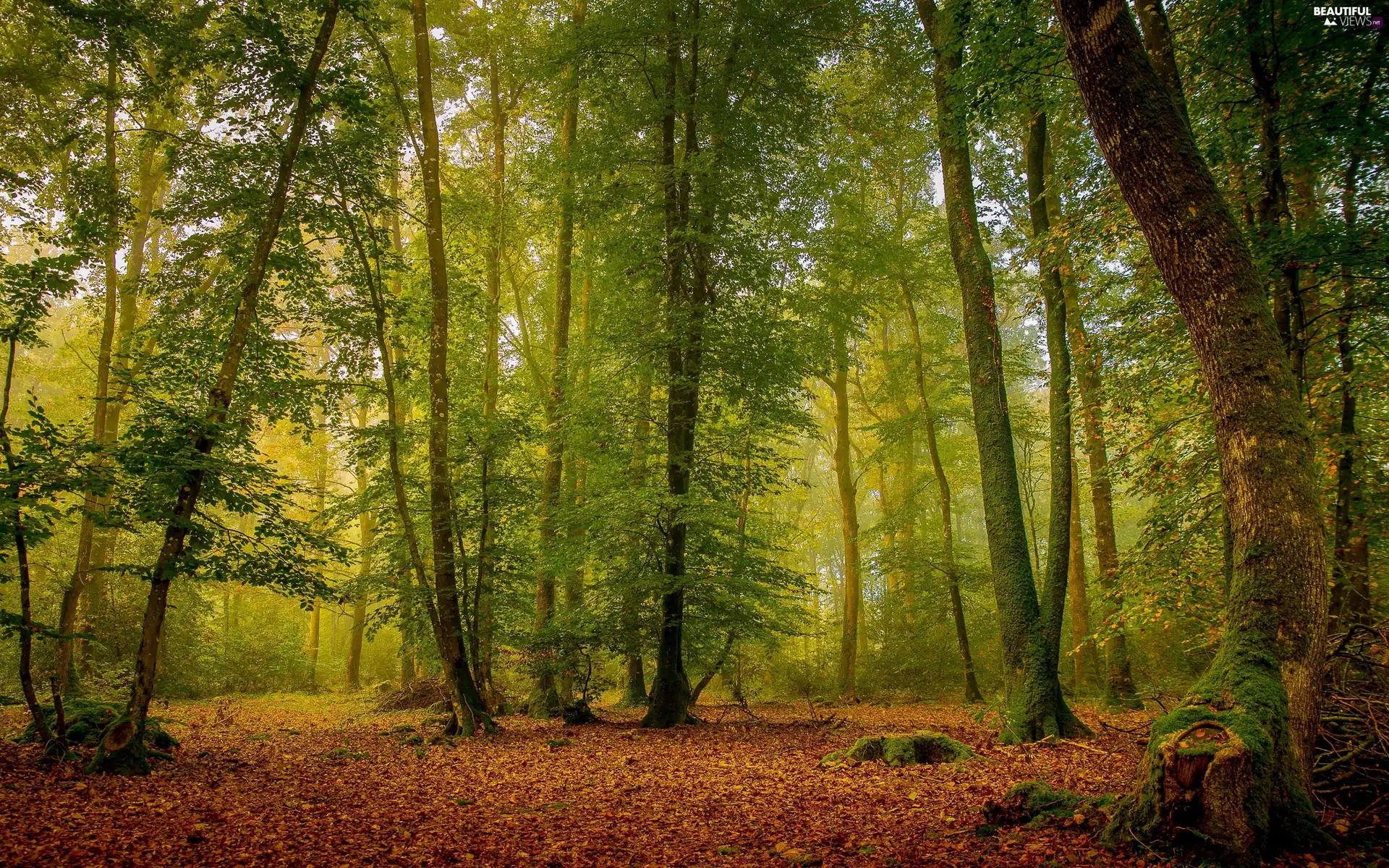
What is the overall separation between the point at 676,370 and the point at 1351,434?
8.13 m

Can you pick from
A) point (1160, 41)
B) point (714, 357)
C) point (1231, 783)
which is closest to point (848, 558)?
point (714, 357)

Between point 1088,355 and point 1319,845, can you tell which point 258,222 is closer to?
point 1088,355

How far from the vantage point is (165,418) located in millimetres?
6566

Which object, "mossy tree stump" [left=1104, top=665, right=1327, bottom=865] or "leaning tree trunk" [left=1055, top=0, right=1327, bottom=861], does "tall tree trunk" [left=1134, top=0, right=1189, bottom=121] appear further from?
"mossy tree stump" [left=1104, top=665, right=1327, bottom=865]

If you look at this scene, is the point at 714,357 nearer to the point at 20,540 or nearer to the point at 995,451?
the point at 995,451

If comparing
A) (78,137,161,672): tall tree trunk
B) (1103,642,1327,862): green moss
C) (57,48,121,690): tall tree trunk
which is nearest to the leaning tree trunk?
(1103,642,1327,862): green moss

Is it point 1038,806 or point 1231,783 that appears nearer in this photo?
point 1231,783

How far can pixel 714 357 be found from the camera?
36.3 ft

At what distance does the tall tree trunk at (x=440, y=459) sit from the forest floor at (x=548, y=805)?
29.5 inches

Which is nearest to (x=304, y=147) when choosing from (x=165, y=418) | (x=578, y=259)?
(x=165, y=418)

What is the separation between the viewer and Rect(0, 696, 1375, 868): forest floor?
4.20 metres

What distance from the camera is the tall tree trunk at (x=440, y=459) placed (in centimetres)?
970

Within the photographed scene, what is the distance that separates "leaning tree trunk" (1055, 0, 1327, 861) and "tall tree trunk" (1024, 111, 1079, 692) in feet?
11.4

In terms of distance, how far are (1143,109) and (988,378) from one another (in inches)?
178
